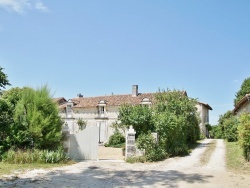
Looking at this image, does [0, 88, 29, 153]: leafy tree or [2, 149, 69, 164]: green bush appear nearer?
[2, 149, 69, 164]: green bush

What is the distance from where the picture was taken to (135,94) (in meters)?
39.7

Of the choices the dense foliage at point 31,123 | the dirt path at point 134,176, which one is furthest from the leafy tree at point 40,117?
the dirt path at point 134,176

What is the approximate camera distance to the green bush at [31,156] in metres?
13.9

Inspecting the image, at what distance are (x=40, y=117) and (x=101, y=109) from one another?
79.7 feet

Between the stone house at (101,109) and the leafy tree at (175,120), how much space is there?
11026mm

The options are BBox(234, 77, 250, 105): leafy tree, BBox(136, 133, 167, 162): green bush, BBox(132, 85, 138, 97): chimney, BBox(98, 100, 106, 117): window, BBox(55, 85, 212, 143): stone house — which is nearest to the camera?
BBox(136, 133, 167, 162): green bush

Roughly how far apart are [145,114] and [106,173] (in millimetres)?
5981

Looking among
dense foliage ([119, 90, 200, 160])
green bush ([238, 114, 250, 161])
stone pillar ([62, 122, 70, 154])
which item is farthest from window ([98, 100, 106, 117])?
green bush ([238, 114, 250, 161])

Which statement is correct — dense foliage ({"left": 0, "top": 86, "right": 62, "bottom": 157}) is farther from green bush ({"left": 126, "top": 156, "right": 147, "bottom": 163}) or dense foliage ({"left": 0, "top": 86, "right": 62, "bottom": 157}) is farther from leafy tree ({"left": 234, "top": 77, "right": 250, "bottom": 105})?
leafy tree ({"left": 234, "top": 77, "right": 250, "bottom": 105})

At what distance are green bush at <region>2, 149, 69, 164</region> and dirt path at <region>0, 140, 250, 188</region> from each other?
1.36m

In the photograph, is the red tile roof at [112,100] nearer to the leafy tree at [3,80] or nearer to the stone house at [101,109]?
the stone house at [101,109]

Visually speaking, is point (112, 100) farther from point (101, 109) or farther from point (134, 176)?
point (134, 176)

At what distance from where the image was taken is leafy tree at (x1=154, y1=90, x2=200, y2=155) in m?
17.1

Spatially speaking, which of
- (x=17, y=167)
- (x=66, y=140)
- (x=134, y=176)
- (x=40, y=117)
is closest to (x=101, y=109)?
(x=66, y=140)
